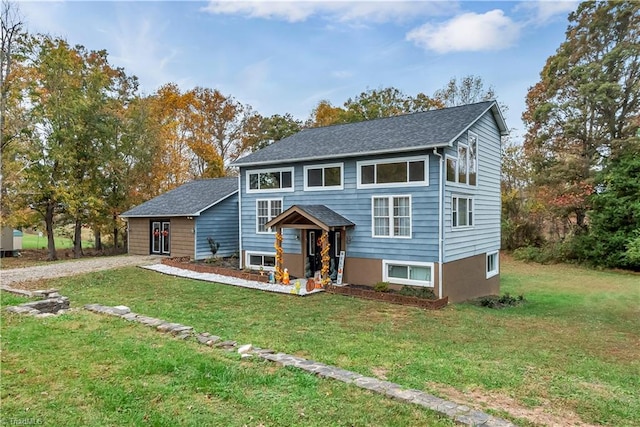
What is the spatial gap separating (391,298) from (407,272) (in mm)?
1318

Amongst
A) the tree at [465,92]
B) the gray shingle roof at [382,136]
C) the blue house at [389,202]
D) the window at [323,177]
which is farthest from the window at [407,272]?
the tree at [465,92]

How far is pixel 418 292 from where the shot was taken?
463 inches

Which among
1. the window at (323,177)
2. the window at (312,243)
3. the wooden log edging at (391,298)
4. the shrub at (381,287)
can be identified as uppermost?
the window at (323,177)

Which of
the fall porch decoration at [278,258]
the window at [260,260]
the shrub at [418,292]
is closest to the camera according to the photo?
the shrub at [418,292]

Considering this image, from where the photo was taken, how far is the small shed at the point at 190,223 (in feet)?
62.4

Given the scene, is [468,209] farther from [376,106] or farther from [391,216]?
[376,106]

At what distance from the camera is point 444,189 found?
11.7m

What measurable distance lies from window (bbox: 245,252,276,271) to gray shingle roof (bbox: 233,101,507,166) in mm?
3700

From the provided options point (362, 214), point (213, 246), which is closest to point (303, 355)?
point (362, 214)

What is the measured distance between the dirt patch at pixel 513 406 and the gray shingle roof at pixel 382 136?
796 cm

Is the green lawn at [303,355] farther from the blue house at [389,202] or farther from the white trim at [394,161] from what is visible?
the white trim at [394,161]

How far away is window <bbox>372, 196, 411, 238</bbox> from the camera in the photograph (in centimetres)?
1230

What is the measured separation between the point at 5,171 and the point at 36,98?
551cm

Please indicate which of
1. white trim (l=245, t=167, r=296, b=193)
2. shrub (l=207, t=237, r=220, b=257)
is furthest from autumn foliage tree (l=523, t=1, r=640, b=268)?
shrub (l=207, t=237, r=220, b=257)
